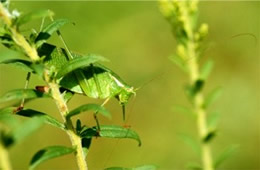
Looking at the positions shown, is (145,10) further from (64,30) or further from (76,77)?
(76,77)

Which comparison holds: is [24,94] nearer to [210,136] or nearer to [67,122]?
[67,122]

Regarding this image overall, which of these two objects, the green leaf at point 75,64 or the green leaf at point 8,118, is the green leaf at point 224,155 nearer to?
the green leaf at point 75,64

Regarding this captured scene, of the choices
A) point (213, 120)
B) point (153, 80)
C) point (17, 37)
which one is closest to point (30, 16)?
Result: point (17, 37)

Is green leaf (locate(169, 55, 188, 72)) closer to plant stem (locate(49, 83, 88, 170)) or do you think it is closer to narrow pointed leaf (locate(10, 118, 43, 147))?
plant stem (locate(49, 83, 88, 170))

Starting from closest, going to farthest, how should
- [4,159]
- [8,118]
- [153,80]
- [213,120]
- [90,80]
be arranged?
[4,159]
[8,118]
[213,120]
[90,80]
[153,80]

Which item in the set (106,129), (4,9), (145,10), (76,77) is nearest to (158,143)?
(145,10)

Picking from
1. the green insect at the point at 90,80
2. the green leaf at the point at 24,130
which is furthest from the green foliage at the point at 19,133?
the green insect at the point at 90,80
